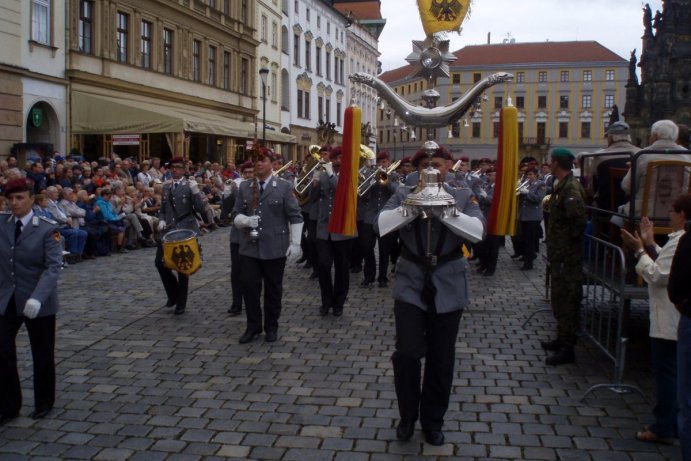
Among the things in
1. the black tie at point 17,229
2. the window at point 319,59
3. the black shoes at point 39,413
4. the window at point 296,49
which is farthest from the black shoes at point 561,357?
the window at point 319,59

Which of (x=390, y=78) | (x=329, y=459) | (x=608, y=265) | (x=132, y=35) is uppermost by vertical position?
(x=390, y=78)

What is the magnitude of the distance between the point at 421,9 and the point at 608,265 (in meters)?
3.10

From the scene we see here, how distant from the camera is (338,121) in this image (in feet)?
204

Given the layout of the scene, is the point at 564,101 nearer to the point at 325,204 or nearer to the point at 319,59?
the point at 319,59

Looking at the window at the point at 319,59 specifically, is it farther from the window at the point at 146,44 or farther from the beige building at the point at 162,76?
the window at the point at 146,44

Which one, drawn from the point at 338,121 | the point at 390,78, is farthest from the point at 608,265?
the point at 390,78

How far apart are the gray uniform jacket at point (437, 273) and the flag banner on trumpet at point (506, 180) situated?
4.07 ft

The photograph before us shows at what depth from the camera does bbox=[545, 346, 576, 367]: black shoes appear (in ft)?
23.1

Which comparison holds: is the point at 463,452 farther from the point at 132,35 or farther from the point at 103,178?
the point at 132,35

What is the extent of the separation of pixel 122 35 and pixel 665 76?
45.2 metres

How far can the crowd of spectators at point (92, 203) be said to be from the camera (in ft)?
46.3

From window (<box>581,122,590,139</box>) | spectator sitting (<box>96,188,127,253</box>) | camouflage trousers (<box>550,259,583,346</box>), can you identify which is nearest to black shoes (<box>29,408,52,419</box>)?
camouflage trousers (<box>550,259,583,346</box>)

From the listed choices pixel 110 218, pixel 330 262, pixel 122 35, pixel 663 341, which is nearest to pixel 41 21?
pixel 122 35

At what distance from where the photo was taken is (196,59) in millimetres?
34781
